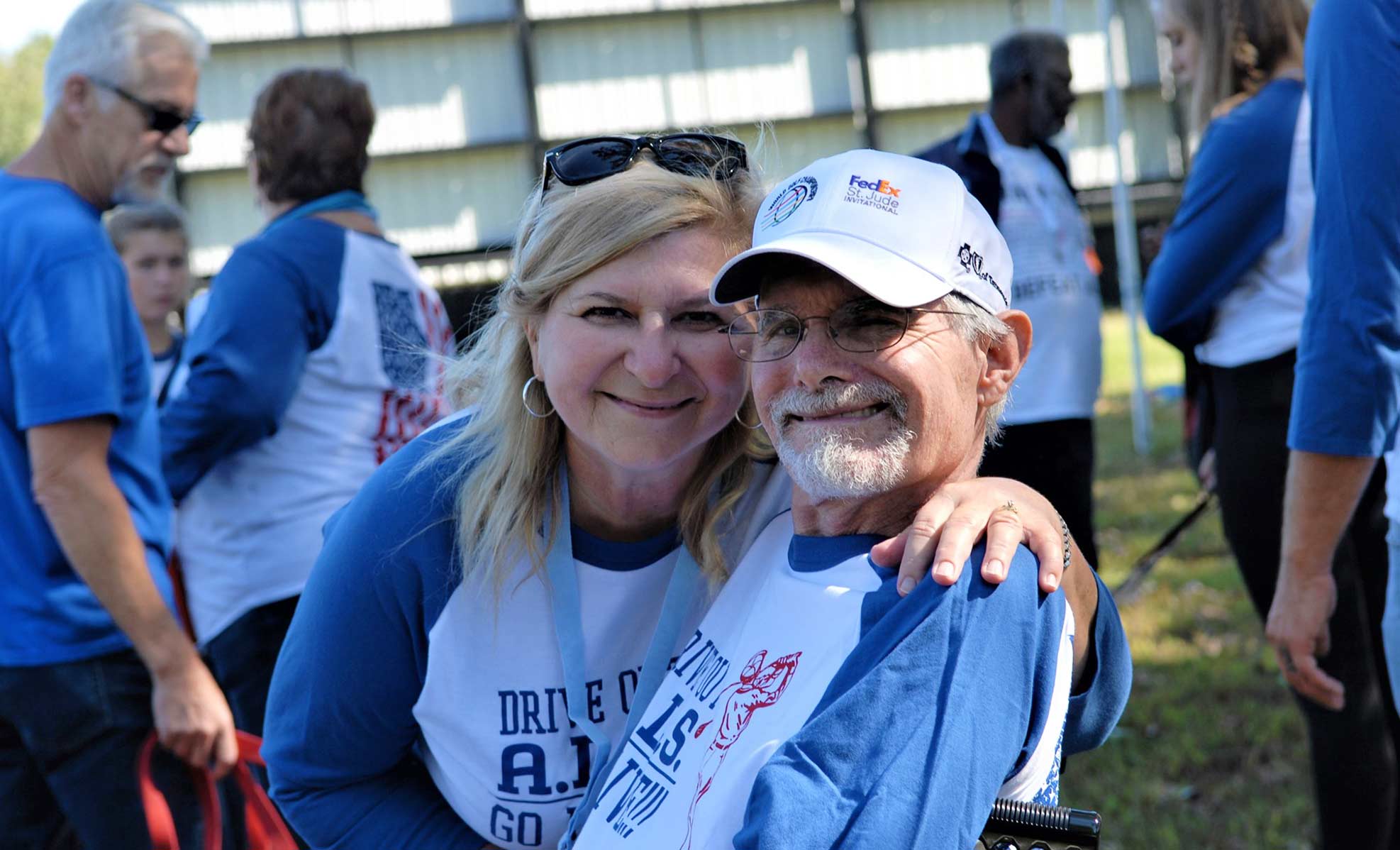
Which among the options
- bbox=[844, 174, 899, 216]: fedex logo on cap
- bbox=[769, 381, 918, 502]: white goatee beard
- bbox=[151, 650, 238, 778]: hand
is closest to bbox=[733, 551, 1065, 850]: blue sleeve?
bbox=[769, 381, 918, 502]: white goatee beard

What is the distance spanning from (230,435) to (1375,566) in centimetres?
277

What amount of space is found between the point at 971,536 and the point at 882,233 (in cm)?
41

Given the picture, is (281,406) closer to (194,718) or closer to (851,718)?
(194,718)

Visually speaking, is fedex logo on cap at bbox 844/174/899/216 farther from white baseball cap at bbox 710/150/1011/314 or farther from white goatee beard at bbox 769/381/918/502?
white goatee beard at bbox 769/381/918/502

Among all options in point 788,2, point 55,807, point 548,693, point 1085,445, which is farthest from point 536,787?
point 788,2

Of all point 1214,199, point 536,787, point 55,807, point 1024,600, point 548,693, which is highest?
point 1214,199

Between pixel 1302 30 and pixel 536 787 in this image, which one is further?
pixel 1302 30

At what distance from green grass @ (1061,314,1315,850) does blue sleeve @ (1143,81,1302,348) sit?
1562mm

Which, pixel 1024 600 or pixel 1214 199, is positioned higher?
pixel 1214 199

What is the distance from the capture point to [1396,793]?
119 inches

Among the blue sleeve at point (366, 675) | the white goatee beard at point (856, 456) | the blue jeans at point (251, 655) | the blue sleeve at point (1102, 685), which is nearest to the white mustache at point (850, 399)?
the white goatee beard at point (856, 456)

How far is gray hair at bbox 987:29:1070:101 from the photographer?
4500 mm

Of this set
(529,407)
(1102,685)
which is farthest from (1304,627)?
(529,407)

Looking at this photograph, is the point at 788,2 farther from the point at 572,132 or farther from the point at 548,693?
the point at 548,693
